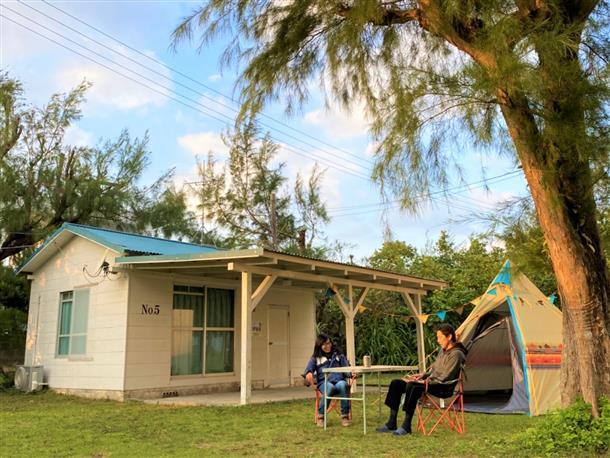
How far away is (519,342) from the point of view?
8.03 m

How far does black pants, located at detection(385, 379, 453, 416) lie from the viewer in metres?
5.82

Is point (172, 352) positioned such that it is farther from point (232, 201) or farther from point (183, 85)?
point (232, 201)

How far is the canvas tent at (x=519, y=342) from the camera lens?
7688 millimetres

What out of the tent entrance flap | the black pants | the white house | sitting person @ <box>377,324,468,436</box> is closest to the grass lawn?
sitting person @ <box>377,324,468,436</box>

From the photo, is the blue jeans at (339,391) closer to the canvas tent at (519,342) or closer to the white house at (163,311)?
the white house at (163,311)

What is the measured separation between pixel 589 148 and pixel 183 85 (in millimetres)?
10251

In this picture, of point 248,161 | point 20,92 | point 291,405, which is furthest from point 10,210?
point 291,405

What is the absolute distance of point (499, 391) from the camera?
10.0 m

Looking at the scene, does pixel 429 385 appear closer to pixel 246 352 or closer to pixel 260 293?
pixel 246 352

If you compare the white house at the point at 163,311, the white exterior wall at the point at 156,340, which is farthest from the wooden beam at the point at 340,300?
the white exterior wall at the point at 156,340

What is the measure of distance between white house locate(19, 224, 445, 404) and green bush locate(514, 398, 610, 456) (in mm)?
4130

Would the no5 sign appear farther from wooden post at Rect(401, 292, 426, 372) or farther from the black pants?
the black pants

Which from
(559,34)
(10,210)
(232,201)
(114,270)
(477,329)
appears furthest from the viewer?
(232,201)

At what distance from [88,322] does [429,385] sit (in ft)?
22.0
